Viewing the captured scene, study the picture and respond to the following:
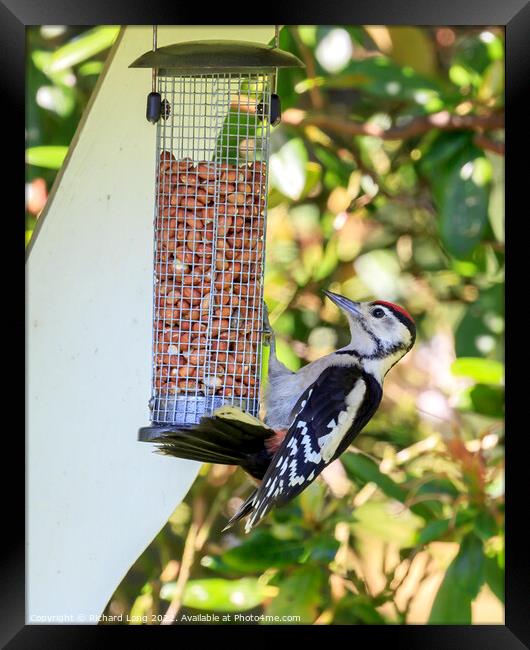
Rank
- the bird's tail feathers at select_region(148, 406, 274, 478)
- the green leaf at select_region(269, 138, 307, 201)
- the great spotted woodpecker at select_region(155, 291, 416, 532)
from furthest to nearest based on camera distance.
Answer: the green leaf at select_region(269, 138, 307, 201)
the great spotted woodpecker at select_region(155, 291, 416, 532)
the bird's tail feathers at select_region(148, 406, 274, 478)

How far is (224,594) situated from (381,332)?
88 cm

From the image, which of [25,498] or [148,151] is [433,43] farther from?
[25,498]

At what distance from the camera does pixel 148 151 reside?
8.39 feet

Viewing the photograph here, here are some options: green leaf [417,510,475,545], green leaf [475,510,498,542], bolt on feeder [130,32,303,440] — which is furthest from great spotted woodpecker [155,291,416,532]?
green leaf [475,510,498,542]

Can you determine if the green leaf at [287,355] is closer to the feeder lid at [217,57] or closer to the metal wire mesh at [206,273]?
the metal wire mesh at [206,273]

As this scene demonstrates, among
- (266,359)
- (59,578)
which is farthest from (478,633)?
(59,578)

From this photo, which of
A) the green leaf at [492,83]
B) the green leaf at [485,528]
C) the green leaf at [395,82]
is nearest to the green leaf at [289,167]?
the green leaf at [395,82]

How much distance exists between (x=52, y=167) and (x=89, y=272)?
1.02 feet

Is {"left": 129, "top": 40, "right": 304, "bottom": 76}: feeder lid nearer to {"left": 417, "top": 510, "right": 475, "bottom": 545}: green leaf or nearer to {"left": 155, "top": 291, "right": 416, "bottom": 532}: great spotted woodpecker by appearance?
{"left": 155, "top": 291, "right": 416, "bottom": 532}: great spotted woodpecker

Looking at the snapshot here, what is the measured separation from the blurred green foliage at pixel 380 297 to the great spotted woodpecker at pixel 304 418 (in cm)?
23

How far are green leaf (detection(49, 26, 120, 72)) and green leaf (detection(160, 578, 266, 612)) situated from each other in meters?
1.51

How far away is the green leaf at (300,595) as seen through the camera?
248 cm

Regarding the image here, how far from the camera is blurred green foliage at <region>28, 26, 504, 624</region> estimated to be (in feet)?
8.13
